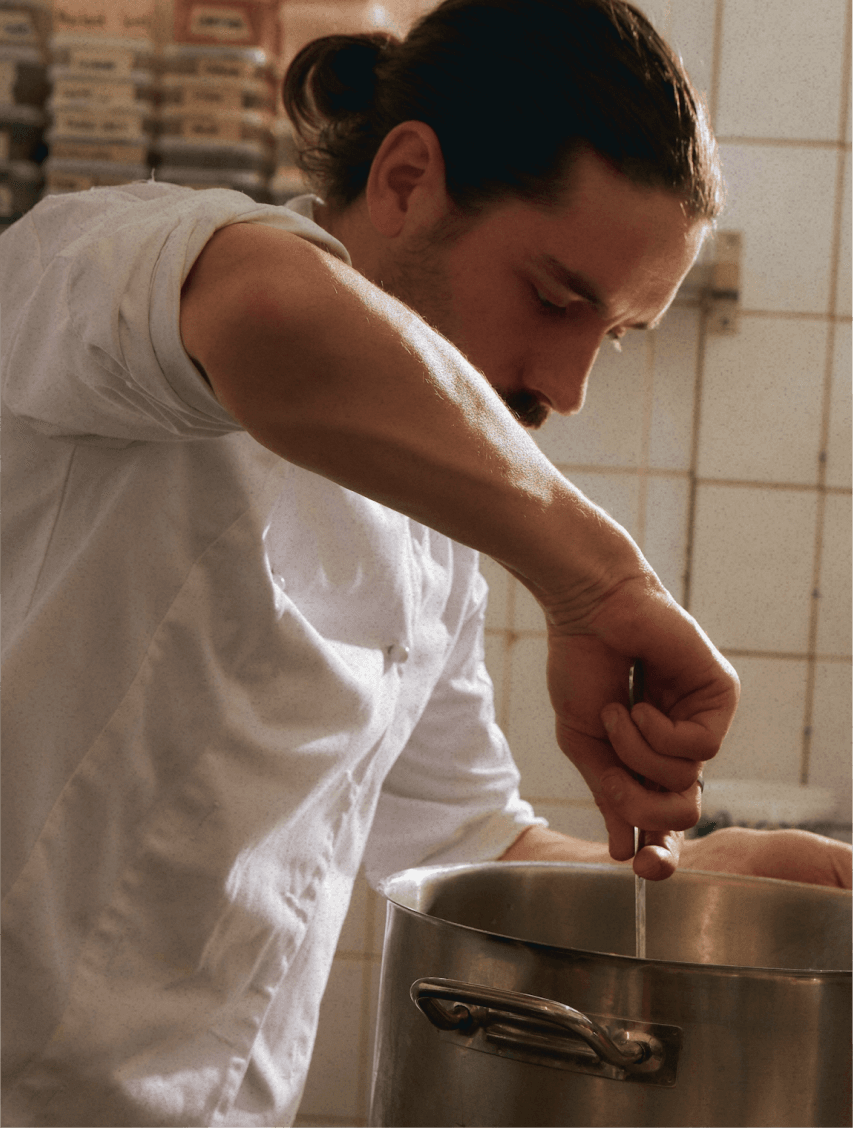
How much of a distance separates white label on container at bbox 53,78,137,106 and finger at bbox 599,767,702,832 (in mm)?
1020

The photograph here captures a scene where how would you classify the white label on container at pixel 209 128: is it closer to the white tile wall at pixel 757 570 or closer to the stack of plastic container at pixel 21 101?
the stack of plastic container at pixel 21 101

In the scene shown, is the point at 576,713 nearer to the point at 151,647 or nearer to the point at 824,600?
the point at 151,647

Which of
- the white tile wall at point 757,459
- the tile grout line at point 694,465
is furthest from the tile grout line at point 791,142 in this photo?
the tile grout line at point 694,465

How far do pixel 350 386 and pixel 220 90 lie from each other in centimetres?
101

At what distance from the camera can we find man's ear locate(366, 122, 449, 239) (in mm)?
691

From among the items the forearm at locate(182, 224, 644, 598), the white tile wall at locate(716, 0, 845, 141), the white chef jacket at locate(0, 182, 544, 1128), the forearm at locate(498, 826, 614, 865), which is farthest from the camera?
the white tile wall at locate(716, 0, 845, 141)

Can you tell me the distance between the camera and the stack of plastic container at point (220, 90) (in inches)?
47.7

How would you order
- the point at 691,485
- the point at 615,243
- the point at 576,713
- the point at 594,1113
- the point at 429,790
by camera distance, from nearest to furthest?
the point at 594,1113, the point at 576,713, the point at 615,243, the point at 429,790, the point at 691,485

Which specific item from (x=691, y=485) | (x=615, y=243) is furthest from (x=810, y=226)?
(x=615, y=243)

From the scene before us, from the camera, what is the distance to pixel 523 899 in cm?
60

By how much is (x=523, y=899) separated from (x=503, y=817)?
0.87ft

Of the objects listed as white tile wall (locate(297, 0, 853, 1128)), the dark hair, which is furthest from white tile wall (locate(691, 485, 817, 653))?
the dark hair

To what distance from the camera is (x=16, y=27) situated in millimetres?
1219

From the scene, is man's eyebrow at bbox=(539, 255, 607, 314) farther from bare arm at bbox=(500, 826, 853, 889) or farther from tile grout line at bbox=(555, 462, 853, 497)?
tile grout line at bbox=(555, 462, 853, 497)
